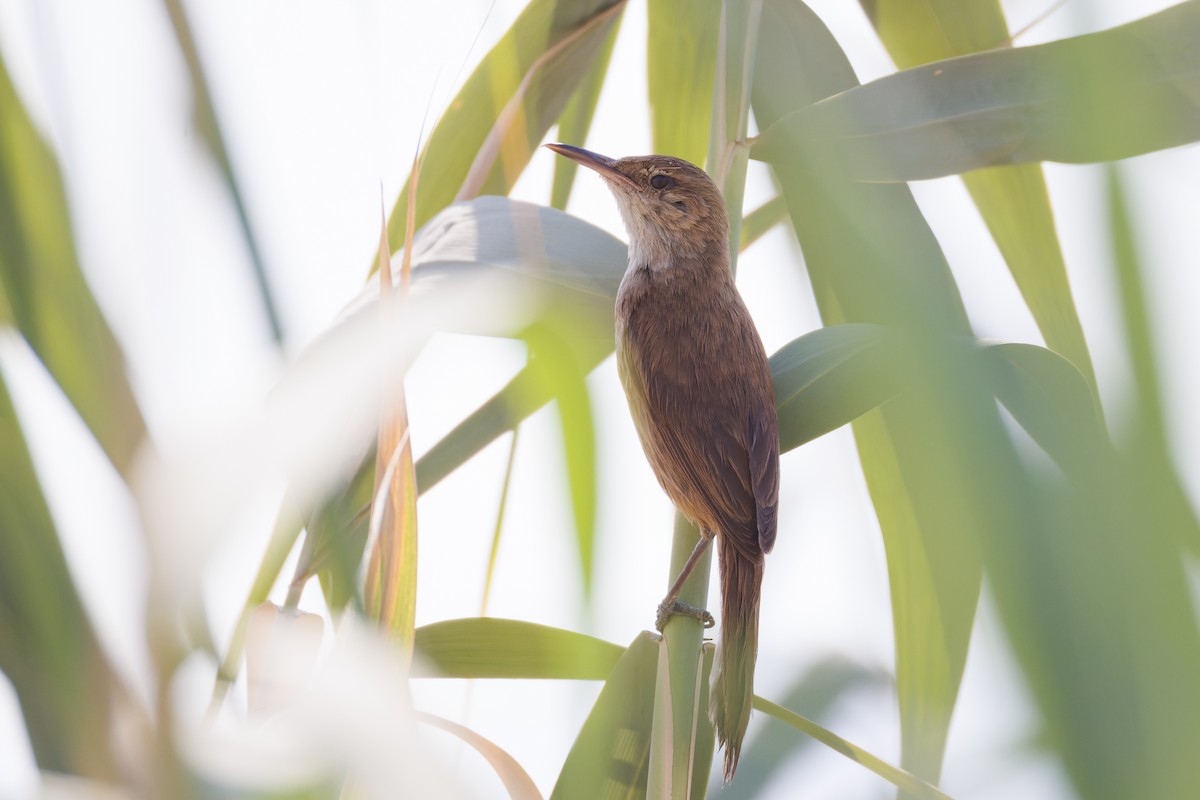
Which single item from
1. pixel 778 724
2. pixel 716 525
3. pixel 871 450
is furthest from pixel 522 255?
pixel 778 724

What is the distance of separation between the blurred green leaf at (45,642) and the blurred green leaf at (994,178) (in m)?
1.18

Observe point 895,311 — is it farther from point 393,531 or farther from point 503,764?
point 503,764

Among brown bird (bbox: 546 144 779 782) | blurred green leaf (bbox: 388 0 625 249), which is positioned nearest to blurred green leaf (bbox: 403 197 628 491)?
brown bird (bbox: 546 144 779 782)

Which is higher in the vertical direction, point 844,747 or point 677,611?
point 677,611

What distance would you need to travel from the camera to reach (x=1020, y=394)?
2.53 feet

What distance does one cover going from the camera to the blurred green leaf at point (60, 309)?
51 cm

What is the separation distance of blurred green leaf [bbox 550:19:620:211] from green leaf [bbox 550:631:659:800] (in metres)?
0.76

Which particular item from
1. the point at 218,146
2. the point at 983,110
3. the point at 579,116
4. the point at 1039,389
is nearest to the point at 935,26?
the point at 983,110

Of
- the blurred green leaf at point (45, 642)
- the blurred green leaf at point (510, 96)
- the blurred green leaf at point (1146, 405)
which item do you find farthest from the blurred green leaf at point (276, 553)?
the blurred green leaf at point (1146, 405)

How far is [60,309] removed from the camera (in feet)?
1.75

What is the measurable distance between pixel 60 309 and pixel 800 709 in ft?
3.03

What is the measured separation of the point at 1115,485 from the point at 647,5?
127 centimetres

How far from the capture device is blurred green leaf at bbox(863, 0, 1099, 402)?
132cm

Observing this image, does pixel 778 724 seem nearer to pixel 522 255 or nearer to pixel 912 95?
pixel 522 255
